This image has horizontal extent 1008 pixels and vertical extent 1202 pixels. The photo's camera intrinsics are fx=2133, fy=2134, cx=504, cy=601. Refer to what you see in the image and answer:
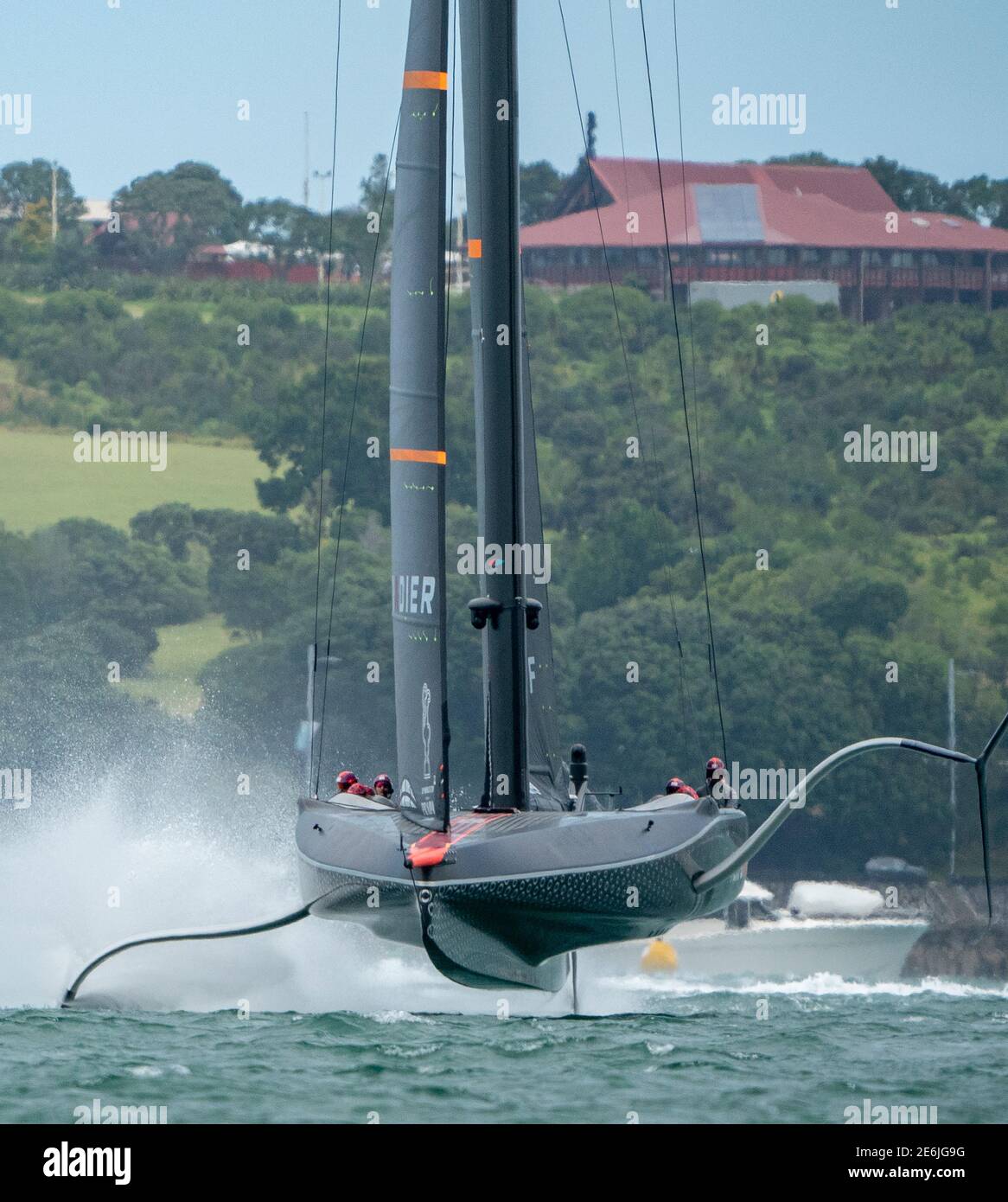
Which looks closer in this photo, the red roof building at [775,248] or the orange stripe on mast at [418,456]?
the orange stripe on mast at [418,456]

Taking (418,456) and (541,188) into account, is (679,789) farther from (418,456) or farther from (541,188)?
(541,188)

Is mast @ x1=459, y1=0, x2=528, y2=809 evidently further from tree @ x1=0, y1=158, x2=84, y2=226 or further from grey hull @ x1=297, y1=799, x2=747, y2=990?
tree @ x1=0, y1=158, x2=84, y2=226

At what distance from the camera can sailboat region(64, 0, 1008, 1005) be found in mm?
14398

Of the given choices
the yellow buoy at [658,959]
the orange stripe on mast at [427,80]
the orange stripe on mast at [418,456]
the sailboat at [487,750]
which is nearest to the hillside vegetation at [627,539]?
the yellow buoy at [658,959]

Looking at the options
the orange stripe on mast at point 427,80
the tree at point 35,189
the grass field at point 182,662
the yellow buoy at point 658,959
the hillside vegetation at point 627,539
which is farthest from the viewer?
the tree at point 35,189

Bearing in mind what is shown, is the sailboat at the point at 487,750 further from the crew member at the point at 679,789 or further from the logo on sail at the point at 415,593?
the crew member at the point at 679,789

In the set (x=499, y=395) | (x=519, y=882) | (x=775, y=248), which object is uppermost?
(x=775, y=248)

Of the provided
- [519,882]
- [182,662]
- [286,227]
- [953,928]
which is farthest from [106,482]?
[519,882]

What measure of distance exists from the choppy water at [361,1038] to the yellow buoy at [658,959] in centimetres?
1624

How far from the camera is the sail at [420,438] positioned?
1506cm

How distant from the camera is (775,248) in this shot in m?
89.8

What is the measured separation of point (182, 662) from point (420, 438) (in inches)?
1997

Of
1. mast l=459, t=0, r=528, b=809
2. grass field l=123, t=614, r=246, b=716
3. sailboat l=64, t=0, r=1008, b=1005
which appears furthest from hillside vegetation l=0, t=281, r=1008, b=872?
sailboat l=64, t=0, r=1008, b=1005

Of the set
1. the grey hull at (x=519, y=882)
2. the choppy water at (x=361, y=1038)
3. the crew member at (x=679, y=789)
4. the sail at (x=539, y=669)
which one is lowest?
the choppy water at (x=361, y=1038)
